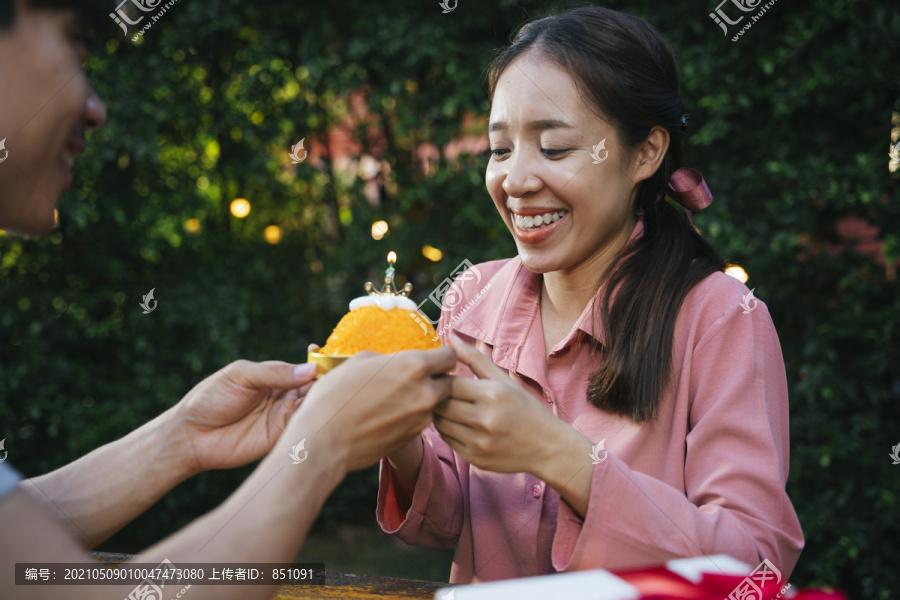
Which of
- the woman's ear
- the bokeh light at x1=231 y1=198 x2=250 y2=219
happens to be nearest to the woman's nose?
the woman's ear

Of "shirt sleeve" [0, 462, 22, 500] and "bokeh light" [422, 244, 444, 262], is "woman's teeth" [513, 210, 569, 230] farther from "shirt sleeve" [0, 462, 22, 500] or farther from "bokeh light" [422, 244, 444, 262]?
"bokeh light" [422, 244, 444, 262]

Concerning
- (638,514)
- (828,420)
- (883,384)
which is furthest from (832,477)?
(638,514)

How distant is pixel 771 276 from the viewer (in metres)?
4.07

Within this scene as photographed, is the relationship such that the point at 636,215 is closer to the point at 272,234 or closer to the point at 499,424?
the point at 499,424

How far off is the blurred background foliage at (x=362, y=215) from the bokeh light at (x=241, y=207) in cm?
13

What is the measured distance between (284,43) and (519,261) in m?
3.00

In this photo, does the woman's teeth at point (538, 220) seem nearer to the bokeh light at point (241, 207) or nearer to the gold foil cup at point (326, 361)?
the gold foil cup at point (326, 361)

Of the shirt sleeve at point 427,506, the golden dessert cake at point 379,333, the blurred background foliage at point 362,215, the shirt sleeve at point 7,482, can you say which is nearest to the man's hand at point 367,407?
the golden dessert cake at point 379,333

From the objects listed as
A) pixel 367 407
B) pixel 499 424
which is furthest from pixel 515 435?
pixel 367 407

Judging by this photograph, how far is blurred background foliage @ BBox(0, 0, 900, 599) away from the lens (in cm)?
388

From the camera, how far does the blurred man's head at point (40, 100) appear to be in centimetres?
142

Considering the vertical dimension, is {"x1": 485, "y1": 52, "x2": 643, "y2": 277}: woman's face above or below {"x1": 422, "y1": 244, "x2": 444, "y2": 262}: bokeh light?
above

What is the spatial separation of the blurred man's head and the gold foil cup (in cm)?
71

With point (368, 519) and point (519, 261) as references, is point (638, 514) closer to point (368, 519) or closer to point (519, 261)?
point (519, 261)
